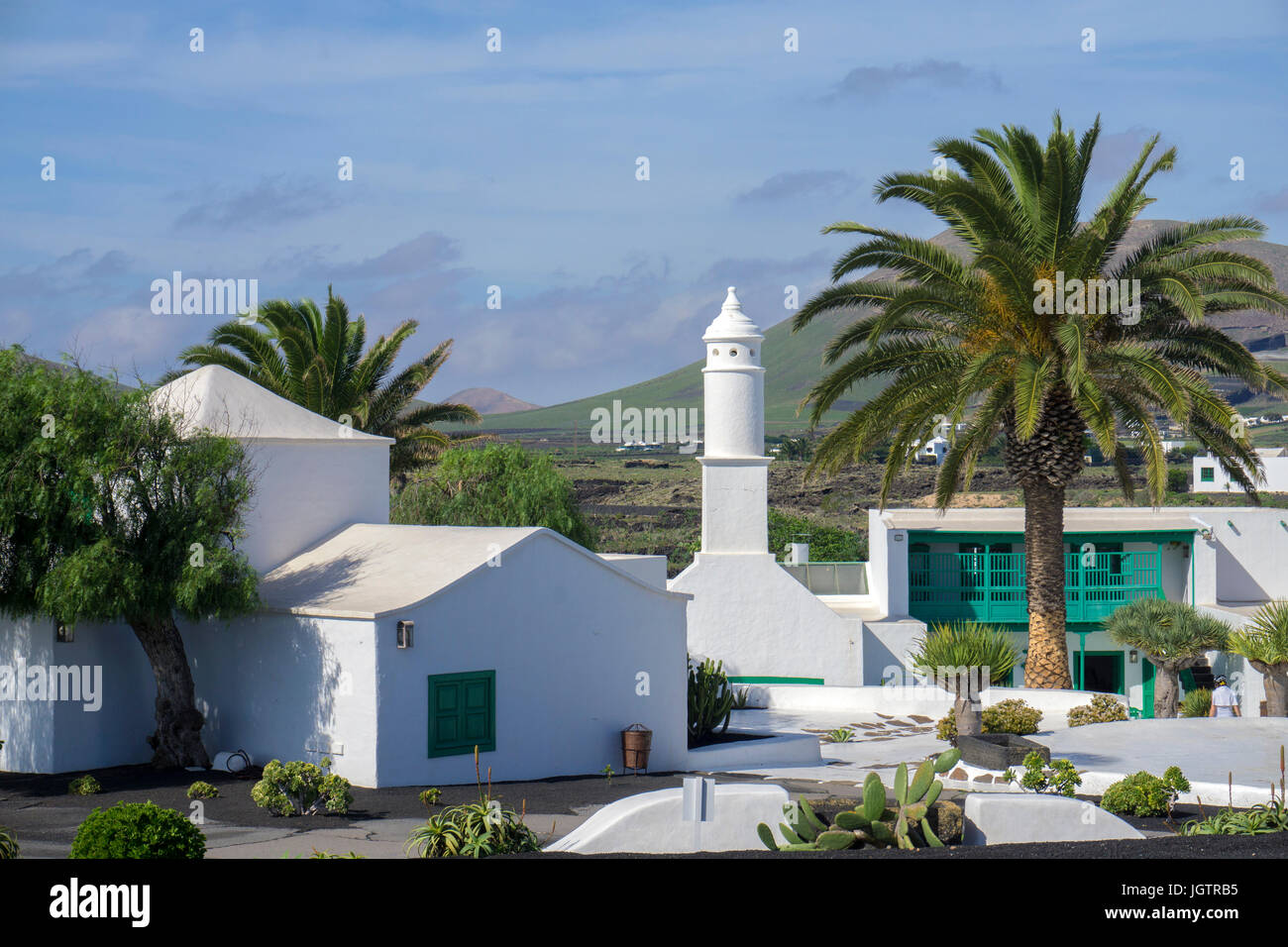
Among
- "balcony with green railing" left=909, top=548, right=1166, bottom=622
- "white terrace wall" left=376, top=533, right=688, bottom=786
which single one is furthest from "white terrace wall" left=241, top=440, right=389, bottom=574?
"balcony with green railing" left=909, top=548, right=1166, bottom=622

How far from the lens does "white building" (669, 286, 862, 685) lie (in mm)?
31125

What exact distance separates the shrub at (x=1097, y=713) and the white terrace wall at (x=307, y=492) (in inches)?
500

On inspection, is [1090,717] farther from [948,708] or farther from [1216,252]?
[1216,252]

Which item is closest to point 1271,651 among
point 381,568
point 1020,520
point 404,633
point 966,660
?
point 966,660

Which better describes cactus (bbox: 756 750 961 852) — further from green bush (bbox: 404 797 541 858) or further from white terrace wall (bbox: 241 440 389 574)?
white terrace wall (bbox: 241 440 389 574)

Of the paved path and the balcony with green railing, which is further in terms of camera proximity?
the balcony with green railing

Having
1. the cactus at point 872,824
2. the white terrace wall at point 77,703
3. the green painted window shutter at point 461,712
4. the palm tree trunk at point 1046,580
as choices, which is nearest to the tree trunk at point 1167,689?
the palm tree trunk at point 1046,580

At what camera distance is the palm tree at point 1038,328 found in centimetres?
2319

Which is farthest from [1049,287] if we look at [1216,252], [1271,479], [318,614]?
[1271,479]

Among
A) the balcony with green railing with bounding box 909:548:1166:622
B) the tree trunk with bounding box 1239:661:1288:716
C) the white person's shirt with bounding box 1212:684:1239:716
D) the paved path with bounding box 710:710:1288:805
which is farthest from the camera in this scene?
the balcony with green railing with bounding box 909:548:1166:622

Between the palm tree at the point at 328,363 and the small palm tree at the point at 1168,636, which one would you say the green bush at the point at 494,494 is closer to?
the palm tree at the point at 328,363

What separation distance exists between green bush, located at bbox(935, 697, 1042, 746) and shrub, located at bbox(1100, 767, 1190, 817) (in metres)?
6.45

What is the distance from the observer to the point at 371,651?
1741cm

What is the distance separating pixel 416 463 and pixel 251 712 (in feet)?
50.7
